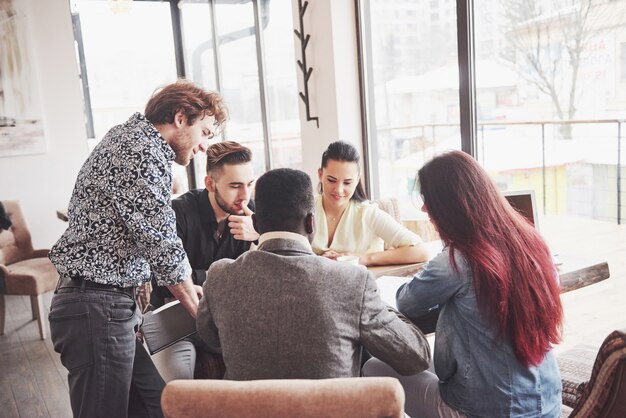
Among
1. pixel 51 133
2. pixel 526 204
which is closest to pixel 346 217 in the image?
pixel 526 204

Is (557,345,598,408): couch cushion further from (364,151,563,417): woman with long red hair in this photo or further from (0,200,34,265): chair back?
(0,200,34,265): chair back

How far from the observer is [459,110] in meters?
3.35

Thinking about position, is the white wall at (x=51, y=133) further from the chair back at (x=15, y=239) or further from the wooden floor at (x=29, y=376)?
the wooden floor at (x=29, y=376)

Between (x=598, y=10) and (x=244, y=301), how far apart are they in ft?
7.81

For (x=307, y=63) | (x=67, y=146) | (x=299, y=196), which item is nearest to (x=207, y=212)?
(x=299, y=196)

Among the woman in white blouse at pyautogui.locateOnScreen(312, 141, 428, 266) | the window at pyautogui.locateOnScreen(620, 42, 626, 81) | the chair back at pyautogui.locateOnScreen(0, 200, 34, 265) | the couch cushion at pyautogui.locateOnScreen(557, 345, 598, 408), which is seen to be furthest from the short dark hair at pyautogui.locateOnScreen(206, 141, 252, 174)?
the chair back at pyautogui.locateOnScreen(0, 200, 34, 265)

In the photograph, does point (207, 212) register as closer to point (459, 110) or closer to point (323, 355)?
point (323, 355)

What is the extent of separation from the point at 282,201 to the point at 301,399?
486 millimetres

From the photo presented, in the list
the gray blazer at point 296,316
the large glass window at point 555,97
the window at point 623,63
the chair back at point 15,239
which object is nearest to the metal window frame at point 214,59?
the chair back at point 15,239

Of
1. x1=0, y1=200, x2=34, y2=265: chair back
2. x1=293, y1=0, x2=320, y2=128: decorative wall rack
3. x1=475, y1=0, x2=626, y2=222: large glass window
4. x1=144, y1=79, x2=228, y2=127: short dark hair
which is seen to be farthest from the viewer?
x1=0, y1=200, x2=34, y2=265: chair back

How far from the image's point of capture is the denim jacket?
4.76 ft

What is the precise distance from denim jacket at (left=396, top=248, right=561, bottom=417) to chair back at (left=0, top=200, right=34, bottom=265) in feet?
12.5

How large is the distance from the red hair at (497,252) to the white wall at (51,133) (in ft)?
15.9

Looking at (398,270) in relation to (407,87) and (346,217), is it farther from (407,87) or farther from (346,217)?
(407,87)
